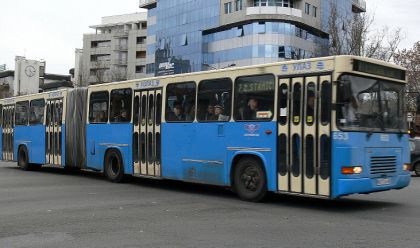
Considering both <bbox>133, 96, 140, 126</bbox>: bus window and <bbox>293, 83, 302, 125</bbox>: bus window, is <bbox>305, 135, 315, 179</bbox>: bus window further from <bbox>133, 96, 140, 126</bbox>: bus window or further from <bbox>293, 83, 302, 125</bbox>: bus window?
<bbox>133, 96, 140, 126</bbox>: bus window

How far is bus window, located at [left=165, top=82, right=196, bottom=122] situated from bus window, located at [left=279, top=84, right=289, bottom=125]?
8.91ft

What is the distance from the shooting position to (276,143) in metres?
10.9

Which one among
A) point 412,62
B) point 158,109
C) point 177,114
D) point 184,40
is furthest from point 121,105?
point 184,40

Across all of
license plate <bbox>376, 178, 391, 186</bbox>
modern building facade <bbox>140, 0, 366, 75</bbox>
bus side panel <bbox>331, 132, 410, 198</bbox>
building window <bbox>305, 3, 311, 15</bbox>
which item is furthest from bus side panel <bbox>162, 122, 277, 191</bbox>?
building window <bbox>305, 3, 311, 15</bbox>

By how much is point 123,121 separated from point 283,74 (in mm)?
6042

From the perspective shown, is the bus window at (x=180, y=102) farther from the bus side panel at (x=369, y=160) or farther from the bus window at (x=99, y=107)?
the bus side panel at (x=369, y=160)

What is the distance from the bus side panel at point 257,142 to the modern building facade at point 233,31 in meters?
52.1

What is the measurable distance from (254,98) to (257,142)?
3.15 feet

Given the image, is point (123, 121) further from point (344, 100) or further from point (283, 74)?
point (344, 100)

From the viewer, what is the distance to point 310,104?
33.9 feet

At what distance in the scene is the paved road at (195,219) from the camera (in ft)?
24.3

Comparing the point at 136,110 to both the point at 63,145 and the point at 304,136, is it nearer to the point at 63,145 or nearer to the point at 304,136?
the point at 63,145

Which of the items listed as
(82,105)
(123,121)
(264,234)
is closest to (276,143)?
(264,234)

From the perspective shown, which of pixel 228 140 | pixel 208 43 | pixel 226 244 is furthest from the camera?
pixel 208 43
